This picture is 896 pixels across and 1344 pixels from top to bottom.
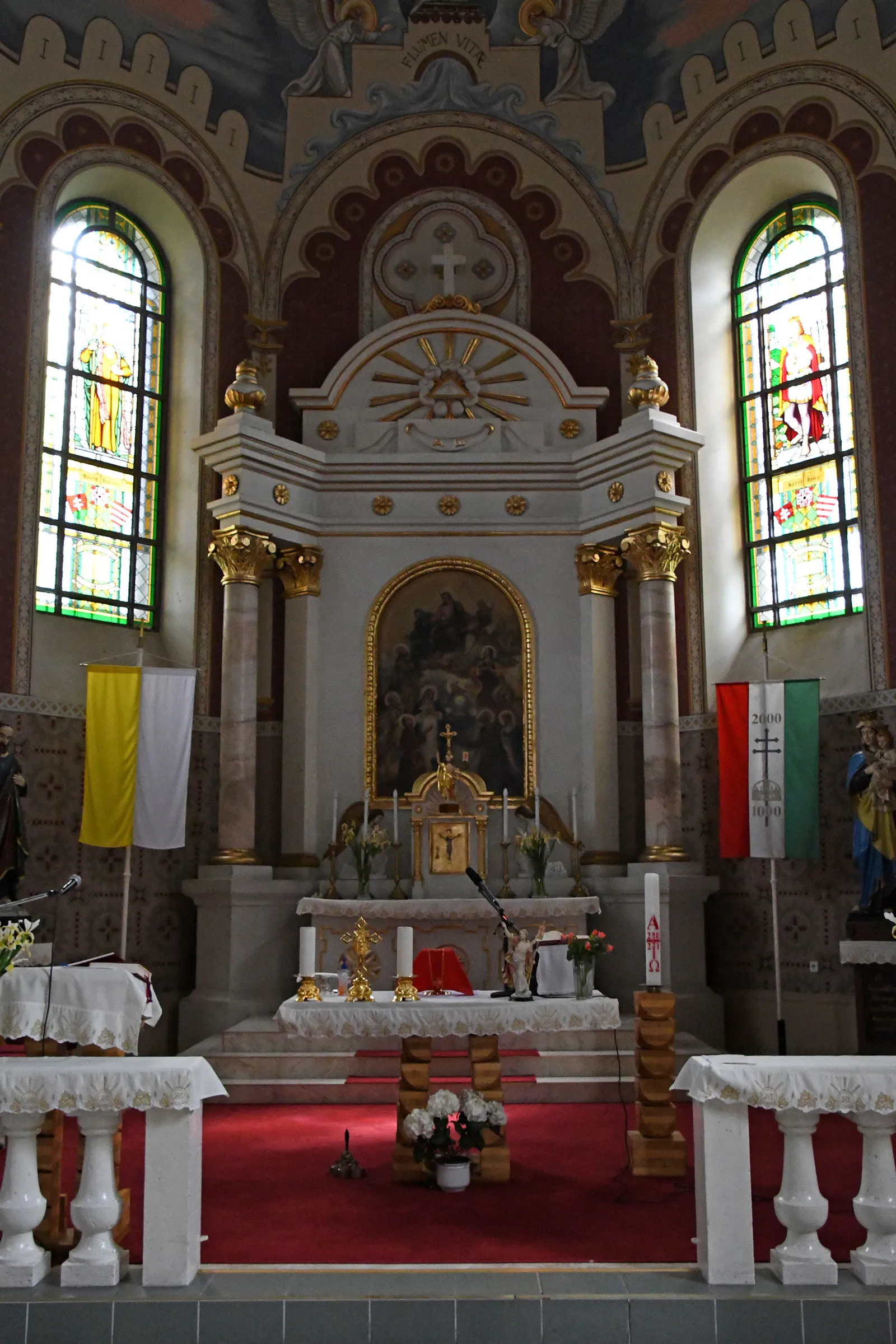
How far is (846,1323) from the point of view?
4852 mm

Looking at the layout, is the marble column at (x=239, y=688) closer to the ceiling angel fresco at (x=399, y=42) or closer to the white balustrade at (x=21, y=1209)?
the ceiling angel fresco at (x=399, y=42)

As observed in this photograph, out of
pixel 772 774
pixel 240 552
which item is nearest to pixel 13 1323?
pixel 772 774

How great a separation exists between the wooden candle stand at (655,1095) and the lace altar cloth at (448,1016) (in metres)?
0.22

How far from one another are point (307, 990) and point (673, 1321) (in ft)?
12.2

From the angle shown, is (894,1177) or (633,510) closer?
(894,1177)

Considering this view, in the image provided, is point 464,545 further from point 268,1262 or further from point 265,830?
point 268,1262

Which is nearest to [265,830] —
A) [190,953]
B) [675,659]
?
[190,953]

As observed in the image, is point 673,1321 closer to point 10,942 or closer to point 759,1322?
point 759,1322

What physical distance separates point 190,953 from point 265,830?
1.47 m

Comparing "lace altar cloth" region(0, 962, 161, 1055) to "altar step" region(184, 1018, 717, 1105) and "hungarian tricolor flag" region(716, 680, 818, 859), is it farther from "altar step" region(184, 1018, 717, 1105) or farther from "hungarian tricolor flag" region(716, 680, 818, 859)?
"hungarian tricolor flag" region(716, 680, 818, 859)

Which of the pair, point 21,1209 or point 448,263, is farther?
point 448,263

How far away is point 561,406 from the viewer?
1418 cm

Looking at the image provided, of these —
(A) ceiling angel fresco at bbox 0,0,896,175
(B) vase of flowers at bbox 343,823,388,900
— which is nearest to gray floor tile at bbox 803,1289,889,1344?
(B) vase of flowers at bbox 343,823,388,900

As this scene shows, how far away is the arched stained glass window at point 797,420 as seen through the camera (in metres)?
13.3
